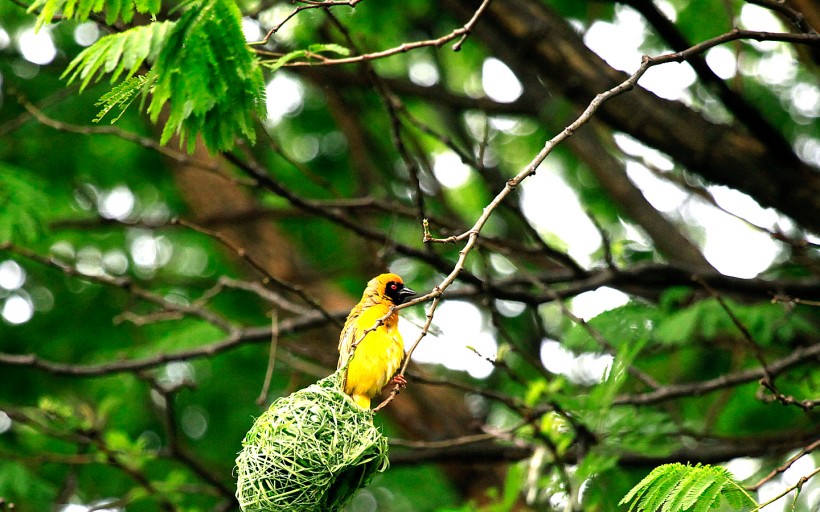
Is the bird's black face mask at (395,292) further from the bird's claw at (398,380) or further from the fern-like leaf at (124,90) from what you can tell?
the fern-like leaf at (124,90)

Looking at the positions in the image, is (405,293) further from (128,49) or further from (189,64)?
(128,49)

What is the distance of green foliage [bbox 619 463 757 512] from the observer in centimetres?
306

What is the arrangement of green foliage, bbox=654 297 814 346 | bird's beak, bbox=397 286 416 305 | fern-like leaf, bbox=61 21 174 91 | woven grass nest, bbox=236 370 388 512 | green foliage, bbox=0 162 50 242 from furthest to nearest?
green foliage, bbox=0 162 50 242 < bird's beak, bbox=397 286 416 305 < green foliage, bbox=654 297 814 346 < woven grass nest, bbox=236 370 388 512 < fern-like leaf, bbox=61 21 174 91

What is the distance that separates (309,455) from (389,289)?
1999 mm

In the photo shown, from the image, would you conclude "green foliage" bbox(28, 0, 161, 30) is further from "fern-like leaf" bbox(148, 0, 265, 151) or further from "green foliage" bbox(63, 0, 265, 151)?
"fern-like leaf" bbox(148, 0, 265, 151)

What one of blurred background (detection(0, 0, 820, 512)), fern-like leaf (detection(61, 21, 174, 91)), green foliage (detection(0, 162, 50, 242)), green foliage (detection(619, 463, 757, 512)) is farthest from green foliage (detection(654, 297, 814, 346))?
green foliage (detection(0, 162, 50, 242))

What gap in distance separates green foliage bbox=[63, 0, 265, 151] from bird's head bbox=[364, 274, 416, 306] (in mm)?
2198

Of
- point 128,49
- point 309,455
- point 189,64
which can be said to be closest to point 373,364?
point 309,455

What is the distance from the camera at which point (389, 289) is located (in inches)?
216

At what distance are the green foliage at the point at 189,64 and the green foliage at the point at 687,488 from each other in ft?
5.80

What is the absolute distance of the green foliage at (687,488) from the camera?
3059 millimetres

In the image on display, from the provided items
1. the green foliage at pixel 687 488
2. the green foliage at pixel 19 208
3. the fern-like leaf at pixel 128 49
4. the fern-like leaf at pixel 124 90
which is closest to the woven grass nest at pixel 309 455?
the green foliage at pixel 687 488

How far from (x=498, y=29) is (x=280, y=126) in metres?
4.22

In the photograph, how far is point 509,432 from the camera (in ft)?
17.2
